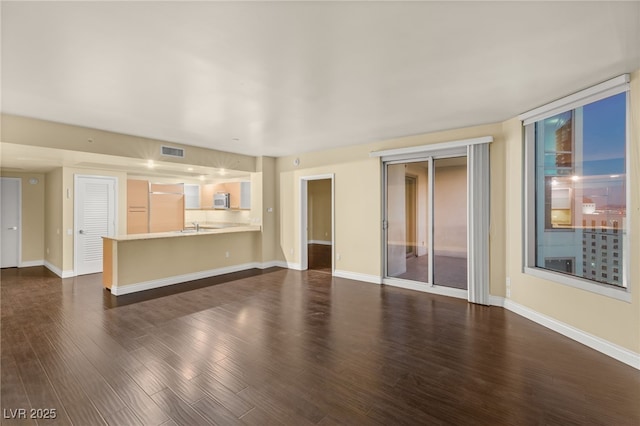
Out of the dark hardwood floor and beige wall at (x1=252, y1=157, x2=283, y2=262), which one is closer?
the dark hardwood floor

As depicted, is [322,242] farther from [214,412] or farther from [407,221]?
[214,412]

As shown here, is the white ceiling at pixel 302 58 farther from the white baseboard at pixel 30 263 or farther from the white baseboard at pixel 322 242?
the white baseboard at pixel 322 242

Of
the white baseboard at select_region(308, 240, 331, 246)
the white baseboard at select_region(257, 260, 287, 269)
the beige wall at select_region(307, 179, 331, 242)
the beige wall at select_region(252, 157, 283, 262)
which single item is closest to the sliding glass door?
the white baseboard at select_region(257, 260, 287, 269)

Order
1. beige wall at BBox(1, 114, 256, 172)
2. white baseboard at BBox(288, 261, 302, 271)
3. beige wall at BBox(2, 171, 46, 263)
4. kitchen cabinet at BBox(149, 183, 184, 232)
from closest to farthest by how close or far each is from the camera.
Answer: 1. beige wall at BBox(1, 114, 256, 172)
2. white baseboard at BBox(288, 261, 302, 271)
3. beige wall at BBox(2, 171, 46, 263)
4. kitchen cabinet at BBox(149, 183, 184, 232)

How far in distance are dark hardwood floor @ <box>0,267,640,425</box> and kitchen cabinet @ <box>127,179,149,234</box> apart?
3.23 m

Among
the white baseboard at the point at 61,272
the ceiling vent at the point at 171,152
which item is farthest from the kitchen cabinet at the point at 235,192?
the white baseboard at the point at 61,272

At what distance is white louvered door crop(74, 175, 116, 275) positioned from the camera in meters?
6.32

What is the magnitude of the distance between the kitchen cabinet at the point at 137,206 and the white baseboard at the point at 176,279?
2.78 m

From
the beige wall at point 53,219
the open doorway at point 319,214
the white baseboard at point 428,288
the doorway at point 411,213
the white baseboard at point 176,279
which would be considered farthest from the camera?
the open doorway at point 319,214

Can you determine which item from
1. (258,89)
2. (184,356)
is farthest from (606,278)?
(184,356)

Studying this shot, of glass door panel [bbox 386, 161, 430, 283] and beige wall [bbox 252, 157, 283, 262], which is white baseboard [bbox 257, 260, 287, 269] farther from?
glass door panel [bbox 386, 161, 430, 283]

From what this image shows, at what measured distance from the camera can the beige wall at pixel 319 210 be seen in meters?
10.9

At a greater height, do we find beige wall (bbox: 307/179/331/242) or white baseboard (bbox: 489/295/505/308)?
beige wall (bbox: 307/179/331/242)

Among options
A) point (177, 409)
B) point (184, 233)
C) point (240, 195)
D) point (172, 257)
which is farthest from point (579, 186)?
point (240, 195)
